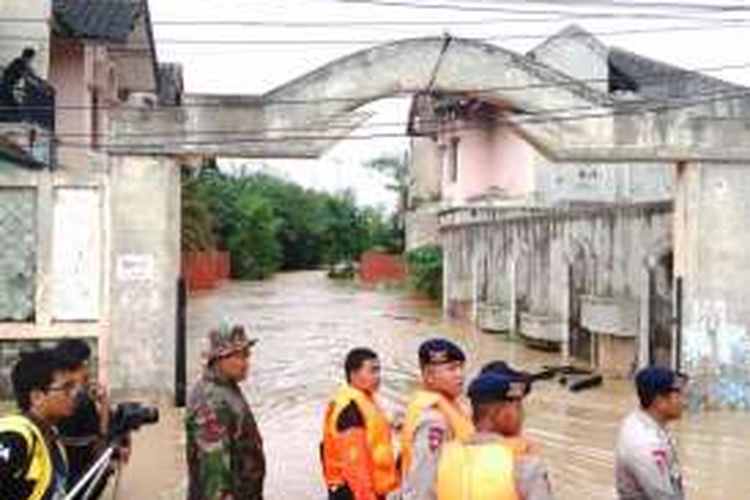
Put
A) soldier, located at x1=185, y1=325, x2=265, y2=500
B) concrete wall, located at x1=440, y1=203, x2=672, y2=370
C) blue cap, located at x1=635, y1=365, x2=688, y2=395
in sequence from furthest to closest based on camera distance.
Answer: concrete wall, located at x1=440, y1=203, x2=672, y2=370, soldier, located at x1=185, y1=325, x2=265, y2=500, blue cap, located at x1=635, y1=365, x2=688, y2=395

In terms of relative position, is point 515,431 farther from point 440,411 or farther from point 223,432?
point 223,432

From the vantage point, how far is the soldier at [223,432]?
6742mm

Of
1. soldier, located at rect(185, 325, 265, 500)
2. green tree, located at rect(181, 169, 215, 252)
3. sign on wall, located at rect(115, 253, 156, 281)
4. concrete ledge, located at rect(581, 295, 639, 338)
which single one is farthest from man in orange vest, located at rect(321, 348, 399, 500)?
green tree, located at rect(181, 169, 215, 252)

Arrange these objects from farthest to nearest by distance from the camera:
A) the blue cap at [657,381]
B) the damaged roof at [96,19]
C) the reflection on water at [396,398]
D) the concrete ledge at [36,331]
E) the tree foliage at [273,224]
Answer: the tree foliage at [273,224] → the damaged roof at [96,19] → the concrete ledge at [36,331] → the reflection on water at [396,398] → the blue cap at [657,381]

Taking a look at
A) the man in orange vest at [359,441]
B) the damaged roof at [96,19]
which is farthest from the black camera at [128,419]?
the damaged roof at [96,19]

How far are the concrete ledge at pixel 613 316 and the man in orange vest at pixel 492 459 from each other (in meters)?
16.6

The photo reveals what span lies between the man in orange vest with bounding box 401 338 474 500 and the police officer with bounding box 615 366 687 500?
699mm

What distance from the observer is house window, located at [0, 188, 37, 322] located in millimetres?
15617

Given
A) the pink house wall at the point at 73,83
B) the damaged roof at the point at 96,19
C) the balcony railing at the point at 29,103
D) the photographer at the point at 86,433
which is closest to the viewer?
the photographer at the point at 86,433

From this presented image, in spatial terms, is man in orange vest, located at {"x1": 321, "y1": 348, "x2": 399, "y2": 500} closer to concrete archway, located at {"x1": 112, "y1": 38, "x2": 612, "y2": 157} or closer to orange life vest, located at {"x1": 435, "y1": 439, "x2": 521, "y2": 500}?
orange life vest, located at {"x1": 435, "y1": 439, "x2": 521, "y2": 500}

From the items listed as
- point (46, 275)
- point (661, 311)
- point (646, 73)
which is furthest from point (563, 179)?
point (46, 275)

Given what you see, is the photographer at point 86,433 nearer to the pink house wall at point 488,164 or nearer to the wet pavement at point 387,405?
the wet pavement at point 387,405

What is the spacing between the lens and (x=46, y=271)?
15.7 meters

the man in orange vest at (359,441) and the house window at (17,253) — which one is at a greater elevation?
the house window at (17,253)
